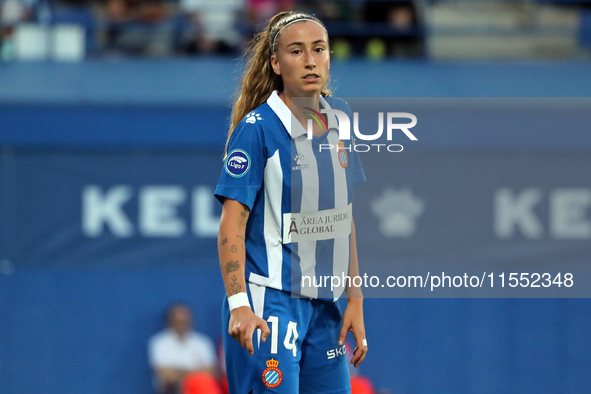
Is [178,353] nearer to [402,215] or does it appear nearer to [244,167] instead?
[402,215]

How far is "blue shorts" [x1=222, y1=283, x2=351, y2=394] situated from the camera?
98.7 inches

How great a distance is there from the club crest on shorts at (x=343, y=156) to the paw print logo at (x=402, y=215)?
162 inches

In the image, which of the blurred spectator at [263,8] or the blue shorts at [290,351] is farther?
the blurred spectator at [263,8]

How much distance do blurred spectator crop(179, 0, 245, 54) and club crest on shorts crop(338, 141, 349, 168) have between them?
18.6 feet

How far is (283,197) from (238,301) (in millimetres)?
394

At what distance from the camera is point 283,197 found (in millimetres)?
2592

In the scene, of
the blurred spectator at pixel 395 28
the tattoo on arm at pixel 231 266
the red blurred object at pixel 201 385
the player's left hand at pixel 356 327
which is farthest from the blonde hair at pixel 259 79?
the blurred spectator at pixel 395 28

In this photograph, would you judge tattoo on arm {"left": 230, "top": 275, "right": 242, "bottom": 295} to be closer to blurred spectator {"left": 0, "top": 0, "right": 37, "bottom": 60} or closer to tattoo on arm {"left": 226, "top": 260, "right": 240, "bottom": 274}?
tattoo on arm {"left": 226, "top": 260, "right": 240, "bottom": 274}

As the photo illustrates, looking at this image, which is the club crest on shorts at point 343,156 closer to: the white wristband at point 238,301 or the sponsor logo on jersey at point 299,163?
the sponsor logo on jersey at point 299,163

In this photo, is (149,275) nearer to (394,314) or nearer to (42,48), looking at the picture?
(394,314)

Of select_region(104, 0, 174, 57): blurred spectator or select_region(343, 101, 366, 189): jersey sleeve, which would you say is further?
select_region(104, 0, 174, 57): blurred spectator

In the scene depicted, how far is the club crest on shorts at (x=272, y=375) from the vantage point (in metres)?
2.49

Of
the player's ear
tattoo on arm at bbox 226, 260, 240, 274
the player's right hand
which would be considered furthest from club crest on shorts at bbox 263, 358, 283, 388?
the player's ear

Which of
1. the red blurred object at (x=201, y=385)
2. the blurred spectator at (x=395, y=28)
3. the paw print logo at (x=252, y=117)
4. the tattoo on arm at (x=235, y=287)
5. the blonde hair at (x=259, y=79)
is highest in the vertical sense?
the blurred spectator at (x=395, y=28)
